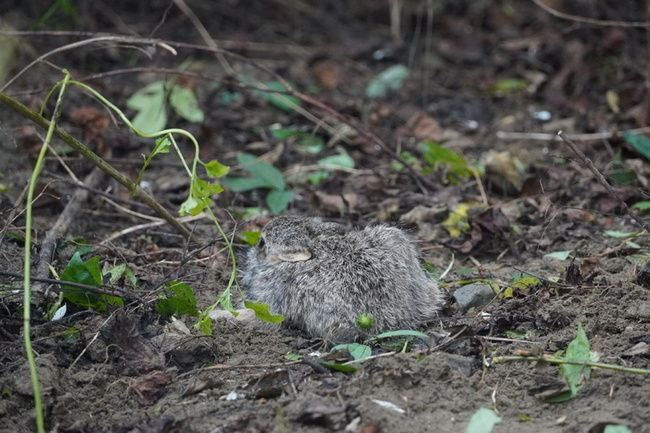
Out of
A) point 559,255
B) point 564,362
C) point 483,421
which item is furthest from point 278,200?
point 483,421

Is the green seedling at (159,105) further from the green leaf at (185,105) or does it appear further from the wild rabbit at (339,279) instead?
the wild rabbit at (339,279)

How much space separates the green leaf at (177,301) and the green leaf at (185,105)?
3087 millimetres

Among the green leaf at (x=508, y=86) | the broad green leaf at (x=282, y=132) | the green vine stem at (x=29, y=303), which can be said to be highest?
the green vine stem at (x=29, y=303)

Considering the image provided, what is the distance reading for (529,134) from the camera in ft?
23.9

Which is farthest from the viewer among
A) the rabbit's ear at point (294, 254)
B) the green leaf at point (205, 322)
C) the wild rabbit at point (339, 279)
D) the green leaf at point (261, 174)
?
the green leaf at point (261, 174)

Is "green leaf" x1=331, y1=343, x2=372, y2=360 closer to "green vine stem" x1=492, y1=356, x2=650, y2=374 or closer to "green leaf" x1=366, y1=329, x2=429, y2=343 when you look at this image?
"green leaf" x1=366, y1=329, x2=429, y2=343

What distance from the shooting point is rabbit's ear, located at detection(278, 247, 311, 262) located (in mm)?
4270

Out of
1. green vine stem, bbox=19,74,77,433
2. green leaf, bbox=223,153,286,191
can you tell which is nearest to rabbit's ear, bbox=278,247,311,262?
green vine stem, bbox=19,74,77,433

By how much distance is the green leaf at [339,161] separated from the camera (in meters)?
6.47

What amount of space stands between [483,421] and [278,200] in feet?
9.99

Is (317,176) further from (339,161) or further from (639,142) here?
(639,142)

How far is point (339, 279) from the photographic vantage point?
405cm

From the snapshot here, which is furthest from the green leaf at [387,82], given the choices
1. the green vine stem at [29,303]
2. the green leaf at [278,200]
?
the green vine stem at [29,303]

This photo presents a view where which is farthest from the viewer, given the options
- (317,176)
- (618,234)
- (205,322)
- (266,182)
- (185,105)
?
(185,105)
